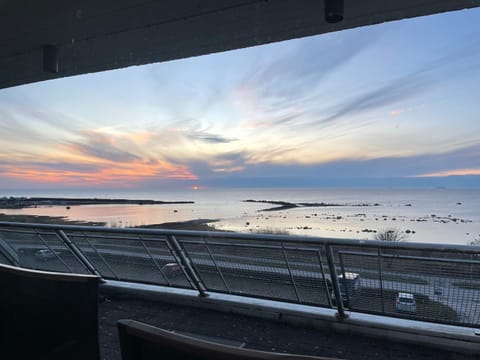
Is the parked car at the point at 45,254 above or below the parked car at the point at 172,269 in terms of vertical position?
above

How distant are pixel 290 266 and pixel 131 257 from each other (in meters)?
1.98

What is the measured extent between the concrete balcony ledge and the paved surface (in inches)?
2.4

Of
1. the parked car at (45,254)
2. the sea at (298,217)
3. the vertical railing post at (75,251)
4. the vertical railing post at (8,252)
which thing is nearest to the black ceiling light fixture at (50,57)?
the vertical railing post at (75,251)

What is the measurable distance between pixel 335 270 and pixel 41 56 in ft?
11.8

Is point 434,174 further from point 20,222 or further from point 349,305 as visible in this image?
point 20,222

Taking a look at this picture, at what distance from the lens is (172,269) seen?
12.3 feet

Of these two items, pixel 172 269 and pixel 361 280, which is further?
pixel 172 269

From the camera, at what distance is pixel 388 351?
2686 millimetres

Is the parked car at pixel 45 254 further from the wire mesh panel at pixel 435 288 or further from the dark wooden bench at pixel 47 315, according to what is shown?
the wire mesh panel at pixel 435 288

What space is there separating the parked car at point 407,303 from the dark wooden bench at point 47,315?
2680mm

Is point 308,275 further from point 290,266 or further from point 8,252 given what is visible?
point 8,252

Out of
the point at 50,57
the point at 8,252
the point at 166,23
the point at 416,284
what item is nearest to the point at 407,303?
the point at 416,284

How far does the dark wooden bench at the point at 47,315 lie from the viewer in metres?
1.05

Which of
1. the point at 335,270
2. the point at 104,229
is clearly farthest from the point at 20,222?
the point at 335,270
